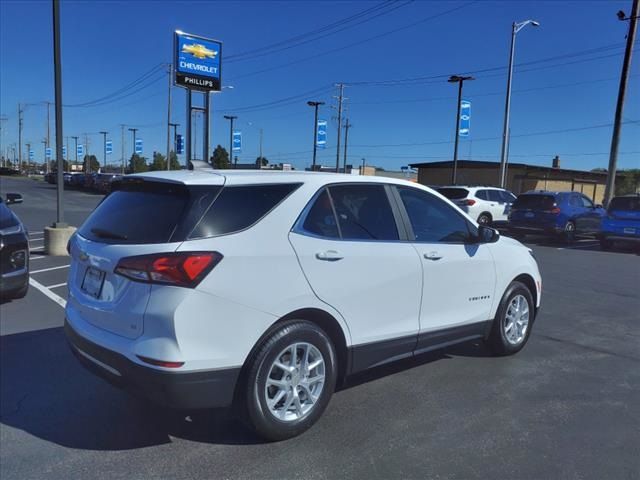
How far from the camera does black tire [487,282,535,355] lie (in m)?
4.99

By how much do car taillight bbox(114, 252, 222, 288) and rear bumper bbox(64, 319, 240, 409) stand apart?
0.50 meters

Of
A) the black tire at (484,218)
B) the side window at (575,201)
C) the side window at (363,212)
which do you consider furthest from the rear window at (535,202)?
the side window at (363,212)

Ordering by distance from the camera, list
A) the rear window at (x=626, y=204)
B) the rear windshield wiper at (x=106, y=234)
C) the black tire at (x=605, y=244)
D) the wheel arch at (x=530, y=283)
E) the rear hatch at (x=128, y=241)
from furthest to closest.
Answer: the black tire at (x=605, y=244)
the rear window at (x=626, y=204)
the wheel arch at (x=530, y=283)
the rear windshield wiper at (x=106, y=234)
the rear hatch at (x=128, y=241)

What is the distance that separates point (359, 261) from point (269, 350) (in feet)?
2.99

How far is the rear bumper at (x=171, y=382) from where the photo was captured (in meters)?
2.94

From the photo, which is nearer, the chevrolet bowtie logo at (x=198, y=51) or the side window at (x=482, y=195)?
the chevrolet bowtie logo at (x=198, y=51)

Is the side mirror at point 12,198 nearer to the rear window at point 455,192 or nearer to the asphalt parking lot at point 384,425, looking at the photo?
the asphalt parking lot at point 384,425

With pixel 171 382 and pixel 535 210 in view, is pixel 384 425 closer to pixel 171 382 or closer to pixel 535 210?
pixel 171 382

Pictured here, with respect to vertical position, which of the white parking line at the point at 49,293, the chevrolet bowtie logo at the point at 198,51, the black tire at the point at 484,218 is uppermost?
the chevrolet bowtie logo at the point at 198,51

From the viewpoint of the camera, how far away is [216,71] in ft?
61.8

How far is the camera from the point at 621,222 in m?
14.7

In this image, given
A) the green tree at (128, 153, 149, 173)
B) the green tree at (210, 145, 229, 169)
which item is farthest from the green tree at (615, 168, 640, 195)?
the green tree at (128, 153, 149, 173)

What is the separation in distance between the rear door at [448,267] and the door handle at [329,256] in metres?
0.86

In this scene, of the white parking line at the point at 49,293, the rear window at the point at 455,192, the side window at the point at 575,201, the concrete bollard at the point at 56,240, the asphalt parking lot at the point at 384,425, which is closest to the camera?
the asphalt parking lot at the point at 384,425
